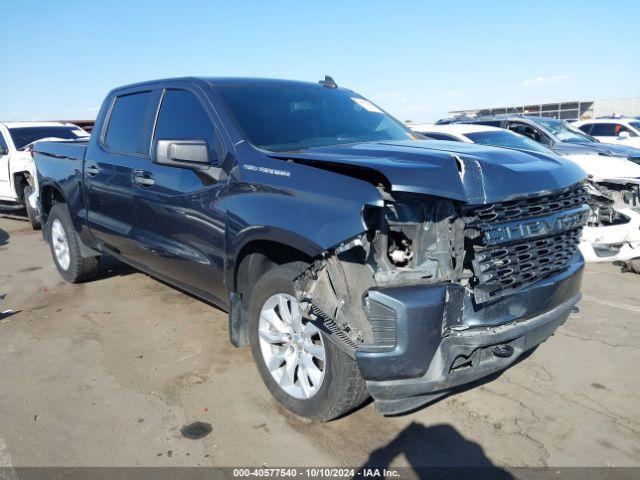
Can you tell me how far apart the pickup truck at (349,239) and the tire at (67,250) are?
188 cm

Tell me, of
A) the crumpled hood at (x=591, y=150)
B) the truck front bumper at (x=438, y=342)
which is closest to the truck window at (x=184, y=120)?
the truck front bumper at (x=438, y=342)

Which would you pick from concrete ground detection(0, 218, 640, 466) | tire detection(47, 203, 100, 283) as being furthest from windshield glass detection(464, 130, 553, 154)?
tire detection(47, 203, 100, 283)

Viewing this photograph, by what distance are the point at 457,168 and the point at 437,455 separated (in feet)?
4.90

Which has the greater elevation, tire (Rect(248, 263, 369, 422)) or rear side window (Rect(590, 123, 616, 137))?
rear side window (Rect(590, 123, 616, 137))

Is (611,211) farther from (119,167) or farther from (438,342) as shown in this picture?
(119,167)

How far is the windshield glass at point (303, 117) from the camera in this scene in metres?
3.58

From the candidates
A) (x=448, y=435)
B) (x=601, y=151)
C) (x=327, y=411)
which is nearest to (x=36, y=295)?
(x=327, y=411)

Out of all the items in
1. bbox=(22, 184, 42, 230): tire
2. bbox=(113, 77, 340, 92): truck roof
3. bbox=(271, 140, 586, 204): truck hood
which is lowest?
bbox=(22, 184, 42, 230): tire

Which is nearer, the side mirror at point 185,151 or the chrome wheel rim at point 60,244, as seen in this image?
the side mirror at point 185,151

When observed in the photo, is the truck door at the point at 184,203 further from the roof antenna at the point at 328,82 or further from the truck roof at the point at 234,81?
the roof antenna at the point at 328,82

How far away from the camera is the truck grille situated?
259cm

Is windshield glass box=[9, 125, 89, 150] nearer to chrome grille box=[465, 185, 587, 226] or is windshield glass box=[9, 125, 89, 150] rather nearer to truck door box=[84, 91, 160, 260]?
truck door box=[84, 91, 160, 260]

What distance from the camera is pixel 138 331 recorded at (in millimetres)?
4664

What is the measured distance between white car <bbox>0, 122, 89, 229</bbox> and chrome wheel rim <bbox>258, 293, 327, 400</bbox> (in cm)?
787
